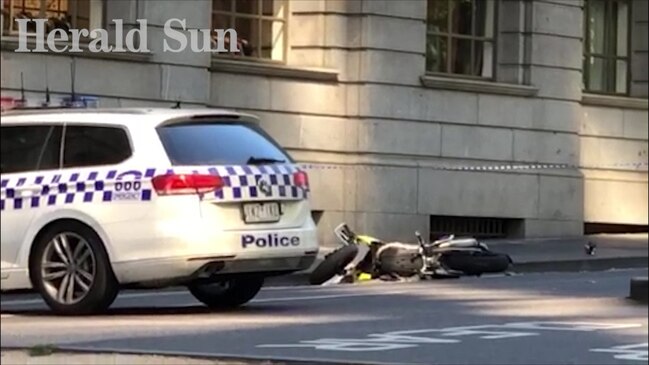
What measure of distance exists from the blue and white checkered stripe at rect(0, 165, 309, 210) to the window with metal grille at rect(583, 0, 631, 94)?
575 inches

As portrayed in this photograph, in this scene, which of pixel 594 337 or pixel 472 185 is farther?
pixel 472 185

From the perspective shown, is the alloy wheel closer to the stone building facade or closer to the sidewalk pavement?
the sidewalk pavement

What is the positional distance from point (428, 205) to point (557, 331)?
11.8m

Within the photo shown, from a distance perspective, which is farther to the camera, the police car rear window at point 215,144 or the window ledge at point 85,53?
the window ledge at point 85,53

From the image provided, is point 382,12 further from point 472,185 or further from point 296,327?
point 296,327

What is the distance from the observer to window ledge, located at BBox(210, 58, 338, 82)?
840 inches

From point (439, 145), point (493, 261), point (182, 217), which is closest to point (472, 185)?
point (439, 145)

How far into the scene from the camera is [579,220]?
2489cm

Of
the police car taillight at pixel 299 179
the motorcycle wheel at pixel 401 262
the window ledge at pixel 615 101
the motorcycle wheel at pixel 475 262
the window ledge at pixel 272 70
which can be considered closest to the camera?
the police car taillight at pixel 299 179

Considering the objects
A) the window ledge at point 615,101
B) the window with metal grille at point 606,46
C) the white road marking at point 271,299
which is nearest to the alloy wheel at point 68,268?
the white road marking at point 271,299

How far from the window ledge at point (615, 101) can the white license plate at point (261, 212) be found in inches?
542

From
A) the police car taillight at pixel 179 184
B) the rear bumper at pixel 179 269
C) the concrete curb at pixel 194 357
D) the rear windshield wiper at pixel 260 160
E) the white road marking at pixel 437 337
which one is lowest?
the white road marking at pixel 437 337

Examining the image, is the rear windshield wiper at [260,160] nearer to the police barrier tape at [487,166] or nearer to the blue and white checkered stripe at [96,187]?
the blue and white checkered stripe at [96,187]

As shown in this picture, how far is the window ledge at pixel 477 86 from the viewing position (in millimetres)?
23109
